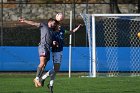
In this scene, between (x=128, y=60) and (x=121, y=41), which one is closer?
(x=128, y=60)

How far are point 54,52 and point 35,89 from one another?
1.52m

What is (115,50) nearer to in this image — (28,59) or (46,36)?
(28,59)

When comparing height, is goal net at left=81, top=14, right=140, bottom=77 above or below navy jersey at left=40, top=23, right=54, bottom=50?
below

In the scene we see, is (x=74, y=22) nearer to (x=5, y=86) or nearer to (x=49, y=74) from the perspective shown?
(x=5, y=86)

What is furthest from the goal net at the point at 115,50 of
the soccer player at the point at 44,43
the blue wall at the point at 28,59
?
the soccer player at the point at 44,43

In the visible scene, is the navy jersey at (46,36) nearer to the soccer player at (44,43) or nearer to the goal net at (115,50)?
the soccer player at (44,43)

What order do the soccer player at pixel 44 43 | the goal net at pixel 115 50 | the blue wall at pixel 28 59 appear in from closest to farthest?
1. the soccer player at pixel 44 43
2. the goal net at pixel 115 50
3. the blue wall at pixel 28 59

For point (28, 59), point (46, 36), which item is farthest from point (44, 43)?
point (28, 59)

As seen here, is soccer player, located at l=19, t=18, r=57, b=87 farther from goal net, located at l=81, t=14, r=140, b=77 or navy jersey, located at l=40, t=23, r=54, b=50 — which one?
goal net, located at l=81, t=14, r=140, b=77

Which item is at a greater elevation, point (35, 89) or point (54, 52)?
point (54, 52)

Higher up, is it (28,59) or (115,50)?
(115,50)

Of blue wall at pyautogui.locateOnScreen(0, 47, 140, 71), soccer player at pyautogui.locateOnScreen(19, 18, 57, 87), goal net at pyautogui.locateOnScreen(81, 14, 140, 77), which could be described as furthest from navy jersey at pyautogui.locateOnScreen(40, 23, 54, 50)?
blue wall at pyautogui.locateOnScreen(0, 47, 140, 71)

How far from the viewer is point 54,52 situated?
15.5 meters

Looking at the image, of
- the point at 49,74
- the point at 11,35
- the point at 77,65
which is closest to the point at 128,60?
the point at 77,65
